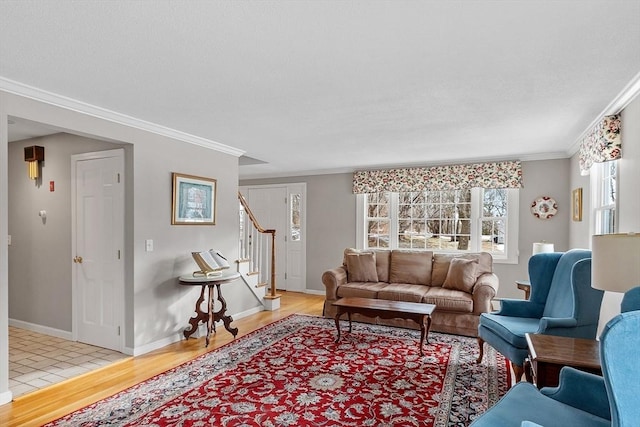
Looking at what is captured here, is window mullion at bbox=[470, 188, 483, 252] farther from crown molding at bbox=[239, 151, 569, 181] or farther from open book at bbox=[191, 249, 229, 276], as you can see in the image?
open book at bbox=[191, 249, 229, 276]

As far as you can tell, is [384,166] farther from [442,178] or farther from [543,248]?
[543,248]

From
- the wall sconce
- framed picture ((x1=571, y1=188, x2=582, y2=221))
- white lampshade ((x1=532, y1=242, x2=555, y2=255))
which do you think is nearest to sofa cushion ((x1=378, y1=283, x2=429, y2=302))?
white lampshade ((x1=532, y1=242, x2=555, y2=255))

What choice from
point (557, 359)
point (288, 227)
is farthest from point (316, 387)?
point (288, 227)

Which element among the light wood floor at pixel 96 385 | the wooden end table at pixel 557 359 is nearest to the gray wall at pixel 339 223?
the light wood floor at pixel 96 385

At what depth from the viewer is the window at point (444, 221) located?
5.63 m

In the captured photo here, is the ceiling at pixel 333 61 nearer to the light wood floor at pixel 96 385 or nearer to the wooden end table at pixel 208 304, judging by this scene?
the wooden end table at pixel 208 304

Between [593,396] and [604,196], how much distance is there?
112 inches

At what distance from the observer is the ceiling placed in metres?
1.78

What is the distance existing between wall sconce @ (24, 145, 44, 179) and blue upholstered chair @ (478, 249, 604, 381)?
508cm

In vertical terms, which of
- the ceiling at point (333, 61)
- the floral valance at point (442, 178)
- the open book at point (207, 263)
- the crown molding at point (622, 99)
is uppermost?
the ceiling at point (333, 61)

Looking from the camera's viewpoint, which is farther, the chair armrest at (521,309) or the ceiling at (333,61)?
the chair armrest at (521,309)

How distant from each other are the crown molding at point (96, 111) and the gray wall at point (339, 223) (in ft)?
8.63

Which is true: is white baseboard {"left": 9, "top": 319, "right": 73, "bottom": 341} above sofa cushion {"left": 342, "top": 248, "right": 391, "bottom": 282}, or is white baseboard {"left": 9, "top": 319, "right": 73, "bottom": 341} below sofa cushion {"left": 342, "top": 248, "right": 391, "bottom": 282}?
below

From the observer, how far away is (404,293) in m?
4.68
